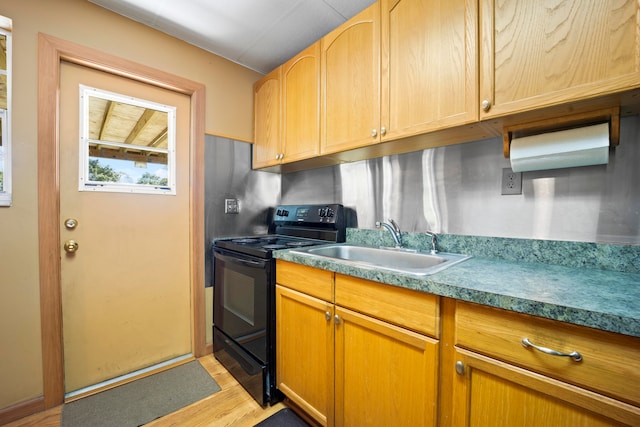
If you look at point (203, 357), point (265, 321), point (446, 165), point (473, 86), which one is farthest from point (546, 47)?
point (203, 357)

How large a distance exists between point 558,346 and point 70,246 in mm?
2249

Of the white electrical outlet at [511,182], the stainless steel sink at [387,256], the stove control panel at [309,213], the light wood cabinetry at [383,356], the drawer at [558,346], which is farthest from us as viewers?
the stove control panel at [309,213]

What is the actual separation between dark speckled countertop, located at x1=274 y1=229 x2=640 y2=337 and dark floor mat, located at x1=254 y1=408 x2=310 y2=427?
0.86 meters

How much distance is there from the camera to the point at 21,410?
1.39 m

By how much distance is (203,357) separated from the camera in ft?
6.61

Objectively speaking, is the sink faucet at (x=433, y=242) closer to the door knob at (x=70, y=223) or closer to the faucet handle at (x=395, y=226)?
the faucet handle at (x=395, y=226)

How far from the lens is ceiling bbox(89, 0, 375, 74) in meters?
1.57

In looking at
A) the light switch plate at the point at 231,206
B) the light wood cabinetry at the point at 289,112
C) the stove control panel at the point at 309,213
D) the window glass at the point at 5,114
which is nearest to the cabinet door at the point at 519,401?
the stove control panel at the point at 309,213

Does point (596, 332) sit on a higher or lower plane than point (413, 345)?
higher

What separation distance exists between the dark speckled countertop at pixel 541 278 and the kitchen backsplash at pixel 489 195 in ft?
0.19

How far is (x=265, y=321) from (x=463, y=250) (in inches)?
44.9

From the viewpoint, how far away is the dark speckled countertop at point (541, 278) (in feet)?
2.06

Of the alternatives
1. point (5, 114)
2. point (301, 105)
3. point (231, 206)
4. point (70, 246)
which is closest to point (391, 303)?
point (301, 105)

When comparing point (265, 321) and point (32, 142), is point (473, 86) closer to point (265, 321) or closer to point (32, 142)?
point (265, 321)
